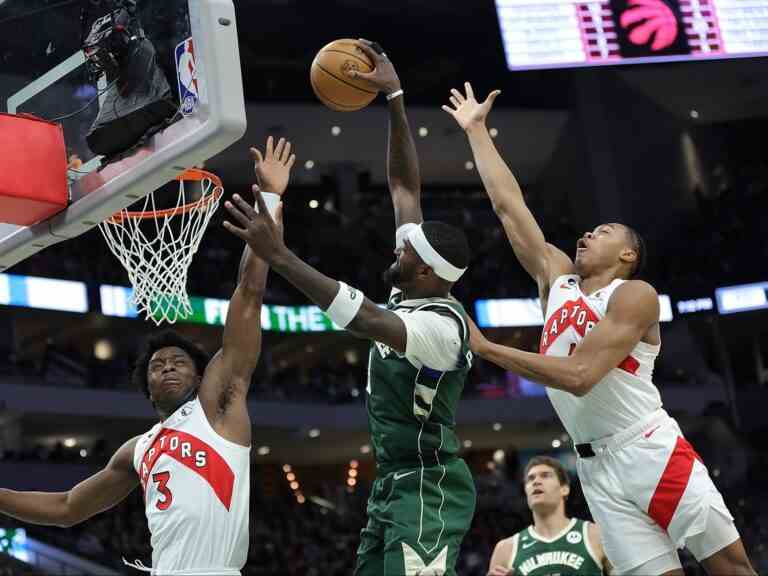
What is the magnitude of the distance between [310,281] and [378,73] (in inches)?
61.6

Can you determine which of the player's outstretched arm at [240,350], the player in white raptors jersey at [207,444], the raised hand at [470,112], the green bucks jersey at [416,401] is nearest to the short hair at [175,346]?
the player in white raptors jersey at [207,444]

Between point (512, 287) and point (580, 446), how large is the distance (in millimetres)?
21858

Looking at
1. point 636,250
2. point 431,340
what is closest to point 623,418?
point 636,250

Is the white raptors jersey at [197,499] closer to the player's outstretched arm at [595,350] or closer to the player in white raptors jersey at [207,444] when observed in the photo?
the player in white raptors jersey at [207,444]

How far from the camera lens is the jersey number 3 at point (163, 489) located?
4336 mm

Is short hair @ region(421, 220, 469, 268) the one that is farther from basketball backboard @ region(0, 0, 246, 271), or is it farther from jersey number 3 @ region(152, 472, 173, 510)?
jersey number 3 @ region(152, 472, 173, 510)

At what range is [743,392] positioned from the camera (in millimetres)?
26328

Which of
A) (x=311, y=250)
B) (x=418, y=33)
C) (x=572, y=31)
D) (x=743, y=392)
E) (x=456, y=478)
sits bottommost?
(x=456, y=478)

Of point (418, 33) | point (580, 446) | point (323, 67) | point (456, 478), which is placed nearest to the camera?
point (456, 478)

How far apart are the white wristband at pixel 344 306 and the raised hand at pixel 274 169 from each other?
65 centimetres

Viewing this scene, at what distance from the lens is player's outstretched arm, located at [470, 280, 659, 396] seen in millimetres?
4254

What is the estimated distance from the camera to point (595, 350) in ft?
14.5

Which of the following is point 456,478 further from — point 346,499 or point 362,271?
point 362,271

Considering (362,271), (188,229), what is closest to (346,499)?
(362,271)
